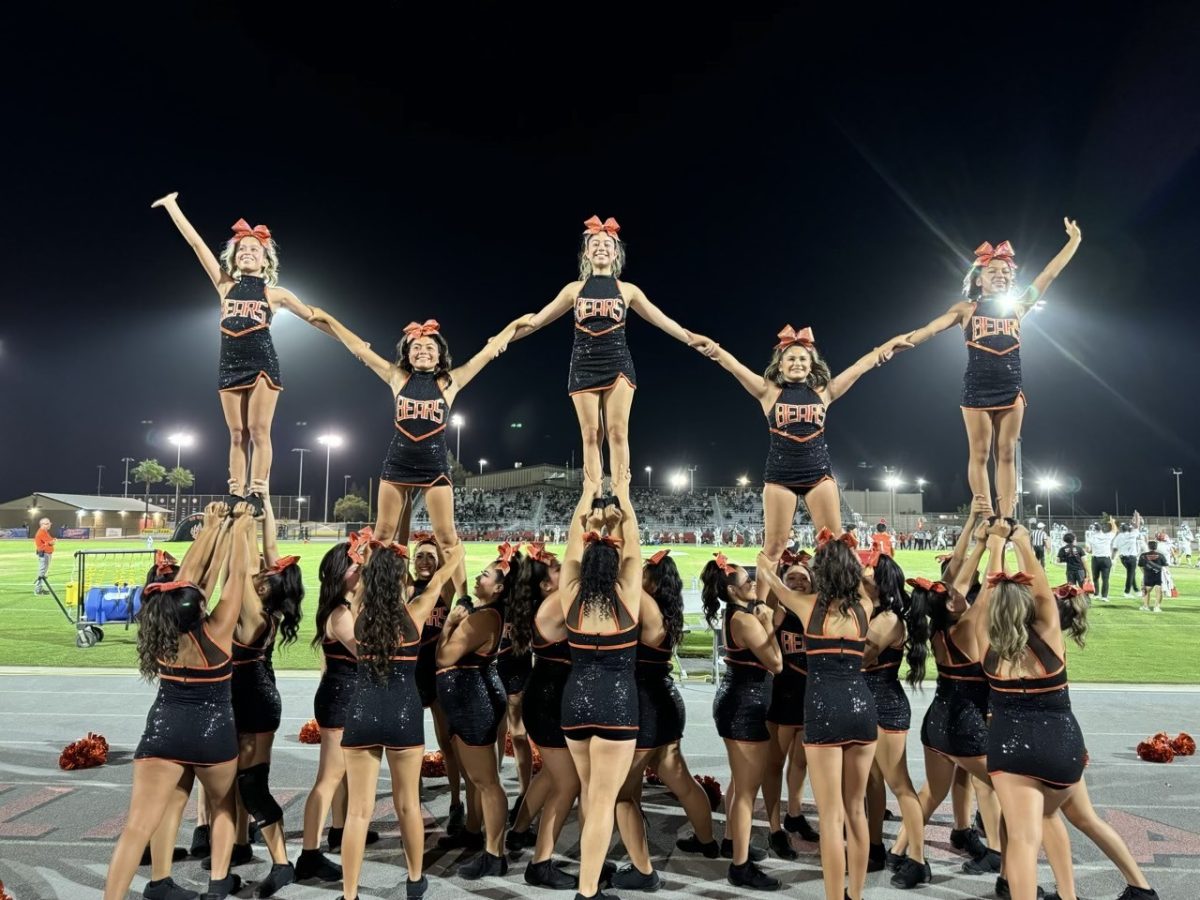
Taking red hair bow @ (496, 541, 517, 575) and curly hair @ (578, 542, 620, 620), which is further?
red hair bow @ (496, 541, 517, 575)

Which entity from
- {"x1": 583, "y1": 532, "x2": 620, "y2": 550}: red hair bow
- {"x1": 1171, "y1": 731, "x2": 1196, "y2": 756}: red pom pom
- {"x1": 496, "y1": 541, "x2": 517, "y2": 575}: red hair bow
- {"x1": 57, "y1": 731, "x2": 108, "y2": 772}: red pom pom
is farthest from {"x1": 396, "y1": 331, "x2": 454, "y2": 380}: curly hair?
{"x1": 1171, "y1": 731, "x2": 1196, "y2": 756}: red pom pom

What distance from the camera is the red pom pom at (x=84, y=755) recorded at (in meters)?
6.53

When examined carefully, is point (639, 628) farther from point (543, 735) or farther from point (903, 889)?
point (903, 889)

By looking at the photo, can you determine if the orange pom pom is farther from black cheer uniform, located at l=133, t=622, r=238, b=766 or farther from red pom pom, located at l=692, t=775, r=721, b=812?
red pom pom, located at l=692, t=775, r=721, b=812

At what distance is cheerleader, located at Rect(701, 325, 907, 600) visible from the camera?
551 centimetres

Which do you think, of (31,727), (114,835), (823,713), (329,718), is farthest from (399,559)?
(31,727)

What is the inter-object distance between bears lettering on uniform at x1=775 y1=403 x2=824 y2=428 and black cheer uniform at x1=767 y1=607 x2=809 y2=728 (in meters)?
1.45

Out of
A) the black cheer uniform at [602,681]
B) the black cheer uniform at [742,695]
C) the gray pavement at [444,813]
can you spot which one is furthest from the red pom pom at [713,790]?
the black cheer uniform at [602,681]

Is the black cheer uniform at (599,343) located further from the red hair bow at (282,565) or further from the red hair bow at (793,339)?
the red hair bow at (282,565)

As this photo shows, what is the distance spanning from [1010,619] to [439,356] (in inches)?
164

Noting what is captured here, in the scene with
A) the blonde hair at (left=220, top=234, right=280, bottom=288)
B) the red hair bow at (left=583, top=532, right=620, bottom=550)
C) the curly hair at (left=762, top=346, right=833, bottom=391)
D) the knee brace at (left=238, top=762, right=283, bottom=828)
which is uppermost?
the blonde hair at (left=220, top=234, right=280, bottom=288)

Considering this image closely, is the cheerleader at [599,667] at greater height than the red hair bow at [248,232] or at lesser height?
lesser

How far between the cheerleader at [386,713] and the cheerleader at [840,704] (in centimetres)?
222

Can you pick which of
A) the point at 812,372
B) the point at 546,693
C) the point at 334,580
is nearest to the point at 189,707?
the point at 334,580
